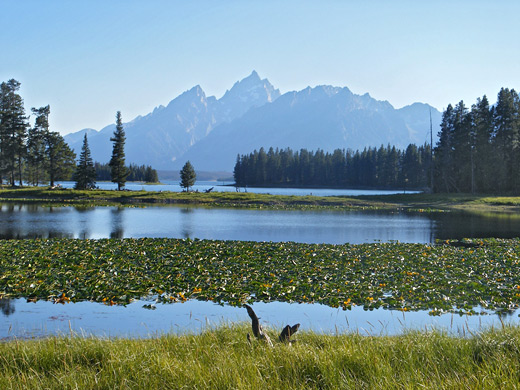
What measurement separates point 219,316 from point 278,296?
247 cm

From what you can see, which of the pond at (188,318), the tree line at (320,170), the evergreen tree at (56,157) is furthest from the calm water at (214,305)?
the tree line at (320,170)

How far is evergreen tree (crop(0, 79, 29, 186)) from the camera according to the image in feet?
259

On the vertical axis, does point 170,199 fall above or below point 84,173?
below

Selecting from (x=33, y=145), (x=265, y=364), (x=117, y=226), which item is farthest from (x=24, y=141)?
(x=265, y=364)

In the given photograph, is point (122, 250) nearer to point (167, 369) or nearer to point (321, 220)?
point (167, 369)

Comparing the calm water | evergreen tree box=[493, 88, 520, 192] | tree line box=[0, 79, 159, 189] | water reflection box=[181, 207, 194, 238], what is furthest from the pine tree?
evergreen tree box=[493, 88, 520, 192]

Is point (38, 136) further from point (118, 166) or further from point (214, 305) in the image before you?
point (214, 305)

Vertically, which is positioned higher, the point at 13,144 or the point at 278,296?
the point at 13,144

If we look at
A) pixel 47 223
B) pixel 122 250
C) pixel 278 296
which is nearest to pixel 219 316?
pixel 278 296

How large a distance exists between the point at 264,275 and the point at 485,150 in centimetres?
7399

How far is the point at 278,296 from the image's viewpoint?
46.8 feet

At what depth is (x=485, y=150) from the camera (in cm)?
7938

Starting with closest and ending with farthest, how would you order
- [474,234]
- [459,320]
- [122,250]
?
[459,320] < [122,250] < [474,234]

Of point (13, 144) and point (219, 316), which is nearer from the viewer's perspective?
point (219, 316)
